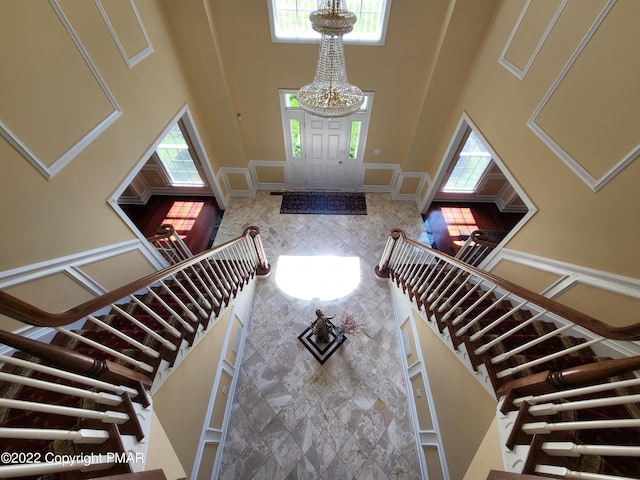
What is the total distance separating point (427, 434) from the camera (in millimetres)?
2520

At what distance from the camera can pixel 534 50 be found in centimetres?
248

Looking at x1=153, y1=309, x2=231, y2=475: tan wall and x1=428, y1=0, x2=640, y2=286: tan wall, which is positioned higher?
x1=428, y1=0, x2=640, y2=286: tan wall

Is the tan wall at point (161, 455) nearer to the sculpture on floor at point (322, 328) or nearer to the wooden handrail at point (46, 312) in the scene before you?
the wooden handrail at point (46, 312)

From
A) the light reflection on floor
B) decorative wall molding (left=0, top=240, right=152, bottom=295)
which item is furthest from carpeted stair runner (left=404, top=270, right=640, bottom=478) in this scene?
decorative wall molding (left=0, top=240, right=152, bottom=295)

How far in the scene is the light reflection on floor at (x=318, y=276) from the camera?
3912 mm

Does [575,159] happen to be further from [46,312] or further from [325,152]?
[325,152]

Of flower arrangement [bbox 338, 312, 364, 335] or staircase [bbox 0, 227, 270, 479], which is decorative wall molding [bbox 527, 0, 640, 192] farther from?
staircase [bbox 0, 227, 270, 479]

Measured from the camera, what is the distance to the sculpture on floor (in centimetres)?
Answer: 304

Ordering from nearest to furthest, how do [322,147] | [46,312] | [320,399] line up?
[46,312]
[320,399]
[322,147]

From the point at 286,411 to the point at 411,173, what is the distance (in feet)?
14.7

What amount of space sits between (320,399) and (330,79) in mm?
3353

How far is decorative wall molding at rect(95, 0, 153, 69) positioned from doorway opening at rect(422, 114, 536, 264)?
173 inches

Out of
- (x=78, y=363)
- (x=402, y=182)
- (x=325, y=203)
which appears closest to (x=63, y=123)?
(x=78, y=363)

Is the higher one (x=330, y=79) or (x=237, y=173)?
(x=237, y=173)
